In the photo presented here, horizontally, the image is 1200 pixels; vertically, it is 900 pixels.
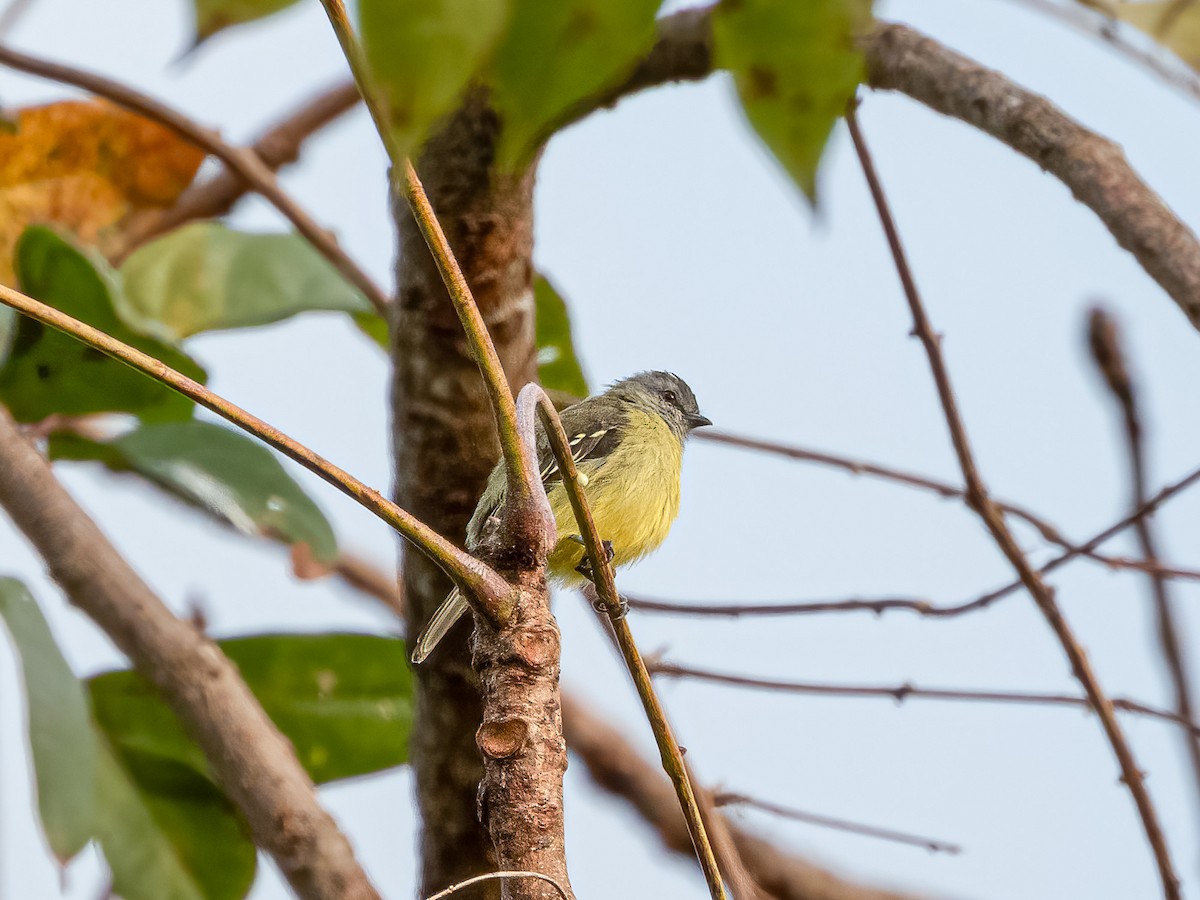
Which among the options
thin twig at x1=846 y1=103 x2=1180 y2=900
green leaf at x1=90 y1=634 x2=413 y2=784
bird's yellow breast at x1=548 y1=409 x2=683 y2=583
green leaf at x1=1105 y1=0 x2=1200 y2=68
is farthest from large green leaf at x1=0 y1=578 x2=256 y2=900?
green leaf at x1=1105 y1=0 x2=1200 y2=68

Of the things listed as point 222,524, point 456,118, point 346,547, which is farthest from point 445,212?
point 346,547

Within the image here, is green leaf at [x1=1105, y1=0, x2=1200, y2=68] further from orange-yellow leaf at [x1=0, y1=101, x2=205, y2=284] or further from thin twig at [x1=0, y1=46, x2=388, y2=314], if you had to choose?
orange-yellow leaf at [x1=0, y1=101, x2=205, y2=284]

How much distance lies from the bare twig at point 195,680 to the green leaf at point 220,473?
198 millimetres

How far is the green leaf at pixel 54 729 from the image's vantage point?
239 cm

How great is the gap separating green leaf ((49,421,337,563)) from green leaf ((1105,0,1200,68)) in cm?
198

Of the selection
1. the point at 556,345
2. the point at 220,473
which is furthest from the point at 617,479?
the point at 220,473

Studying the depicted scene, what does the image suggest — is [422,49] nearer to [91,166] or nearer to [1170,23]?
[1170,23]

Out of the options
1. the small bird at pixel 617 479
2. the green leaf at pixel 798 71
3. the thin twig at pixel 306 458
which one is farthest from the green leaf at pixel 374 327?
the green leaf at pixel 798 71

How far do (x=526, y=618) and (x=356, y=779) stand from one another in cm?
186

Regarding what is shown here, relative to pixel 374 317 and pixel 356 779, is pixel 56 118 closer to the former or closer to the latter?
pixel 374 317

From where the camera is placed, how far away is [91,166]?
3.71 m

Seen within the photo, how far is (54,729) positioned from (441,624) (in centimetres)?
75

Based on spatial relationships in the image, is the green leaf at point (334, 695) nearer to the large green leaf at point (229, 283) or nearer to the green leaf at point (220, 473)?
the green leaf at point (220, 473)

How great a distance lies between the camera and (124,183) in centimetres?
374
